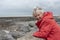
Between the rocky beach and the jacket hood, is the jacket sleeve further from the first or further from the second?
the rocky beach

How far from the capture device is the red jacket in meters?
4.89

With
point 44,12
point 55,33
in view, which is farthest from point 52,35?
point 44,12

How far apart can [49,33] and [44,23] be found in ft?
0.63

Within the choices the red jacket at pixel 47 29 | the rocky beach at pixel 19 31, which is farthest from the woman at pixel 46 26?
the rocky beach at pixel 19 31

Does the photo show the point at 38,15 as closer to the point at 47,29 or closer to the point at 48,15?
the point at 48,15

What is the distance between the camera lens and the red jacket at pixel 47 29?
4.89 m

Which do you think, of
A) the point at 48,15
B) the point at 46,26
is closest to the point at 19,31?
the point at 48,15

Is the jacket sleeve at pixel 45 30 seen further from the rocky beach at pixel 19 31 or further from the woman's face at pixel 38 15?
the rocky beach at pixel 19 31

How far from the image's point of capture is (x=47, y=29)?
4883mm

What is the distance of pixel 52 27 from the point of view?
4961 millimetres

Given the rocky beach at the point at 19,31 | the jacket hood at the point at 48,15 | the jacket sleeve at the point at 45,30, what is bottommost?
the rocky beach at the point at 19,31

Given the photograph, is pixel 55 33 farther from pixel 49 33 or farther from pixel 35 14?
pixel 35 14

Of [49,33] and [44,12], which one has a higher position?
[44,12]

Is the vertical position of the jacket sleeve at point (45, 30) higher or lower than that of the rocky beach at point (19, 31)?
higher
